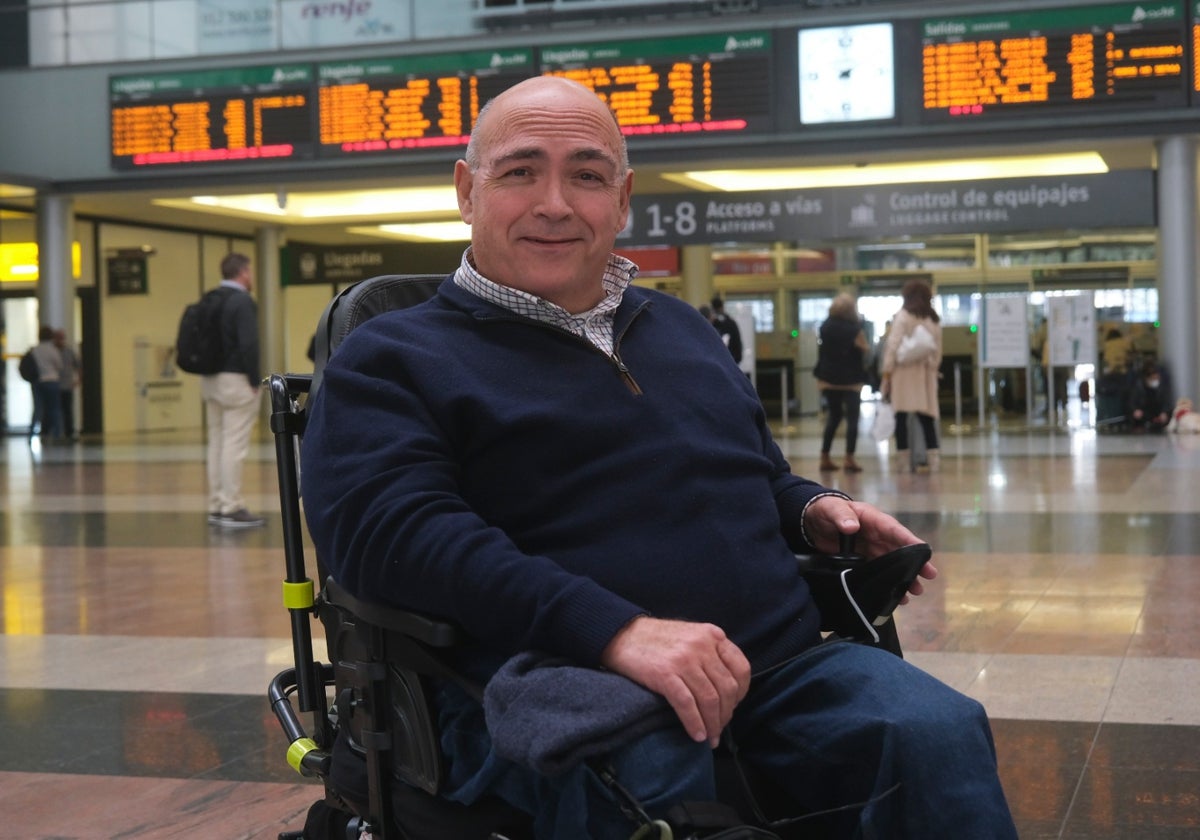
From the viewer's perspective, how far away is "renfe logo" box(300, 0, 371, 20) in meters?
16.1

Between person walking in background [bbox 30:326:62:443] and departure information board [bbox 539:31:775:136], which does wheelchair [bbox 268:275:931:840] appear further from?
person walking in background [bbox 30:326:62:443]

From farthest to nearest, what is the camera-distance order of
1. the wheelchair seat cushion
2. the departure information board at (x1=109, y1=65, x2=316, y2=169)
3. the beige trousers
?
the departure information board at (x1=109, y1=65, x2=316, y2=169) < the beige trousers < the wheelchair seat cushion

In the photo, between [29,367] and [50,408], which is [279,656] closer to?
[29,367]

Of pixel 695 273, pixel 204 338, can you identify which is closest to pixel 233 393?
pixel 204 338

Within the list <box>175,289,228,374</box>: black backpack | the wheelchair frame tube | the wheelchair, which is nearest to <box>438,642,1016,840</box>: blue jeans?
the wheelchair

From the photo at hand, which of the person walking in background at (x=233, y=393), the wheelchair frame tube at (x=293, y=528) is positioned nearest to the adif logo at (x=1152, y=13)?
the person walking in background at (x=233, y=393)

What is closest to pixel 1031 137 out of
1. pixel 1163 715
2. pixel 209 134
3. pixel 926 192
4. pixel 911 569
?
pixel 926 192

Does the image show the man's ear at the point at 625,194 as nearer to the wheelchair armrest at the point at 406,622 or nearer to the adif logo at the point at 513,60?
the wheelchair armrest at the point at 406,622

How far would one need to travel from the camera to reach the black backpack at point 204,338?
→ 9570 millimetres

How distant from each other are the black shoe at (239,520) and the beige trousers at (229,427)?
3cm

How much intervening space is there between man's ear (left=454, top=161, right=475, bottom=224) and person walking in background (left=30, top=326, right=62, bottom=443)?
17.2 metres

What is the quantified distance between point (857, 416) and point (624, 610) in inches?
455

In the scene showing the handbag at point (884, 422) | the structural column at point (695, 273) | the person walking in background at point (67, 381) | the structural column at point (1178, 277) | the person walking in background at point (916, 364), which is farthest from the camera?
the structural column at point (695, 273)

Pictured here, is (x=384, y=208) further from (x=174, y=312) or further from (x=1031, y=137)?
(x=1031, y=137)
